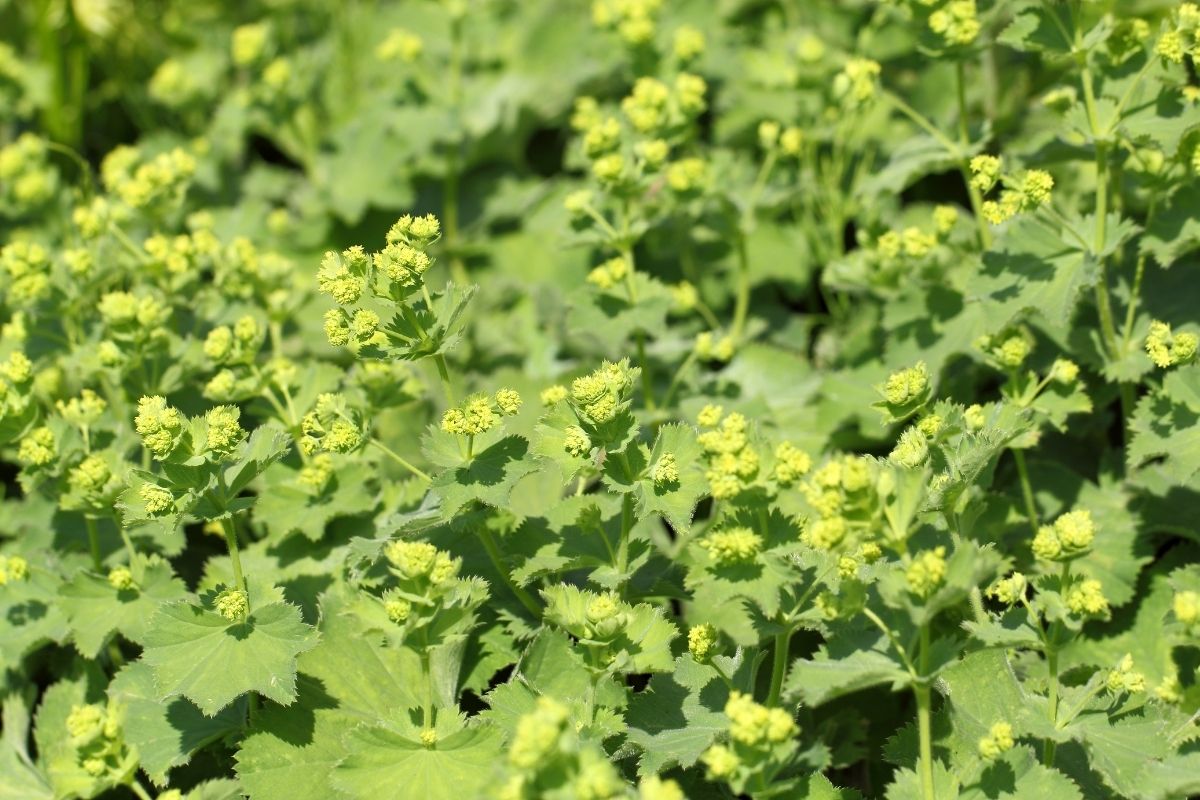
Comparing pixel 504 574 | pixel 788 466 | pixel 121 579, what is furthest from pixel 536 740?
pixel 121 579

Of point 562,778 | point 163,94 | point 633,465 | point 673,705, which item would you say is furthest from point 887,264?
point 163,94

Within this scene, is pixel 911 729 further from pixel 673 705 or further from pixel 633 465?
pixel 633 465

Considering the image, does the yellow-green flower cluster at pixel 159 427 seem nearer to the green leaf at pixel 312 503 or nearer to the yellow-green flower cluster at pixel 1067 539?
the green leaf at pixel 312 503

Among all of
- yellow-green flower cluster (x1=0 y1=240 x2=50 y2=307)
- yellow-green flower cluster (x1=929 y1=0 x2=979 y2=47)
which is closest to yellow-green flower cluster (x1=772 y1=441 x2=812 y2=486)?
yellow-green flower cluster (x1=929 y1=0 x2=979 y2=47)

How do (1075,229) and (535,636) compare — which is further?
(1075,229)

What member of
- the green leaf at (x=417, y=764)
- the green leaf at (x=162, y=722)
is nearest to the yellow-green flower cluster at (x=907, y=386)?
the green leaf at (x=417, y=764)
